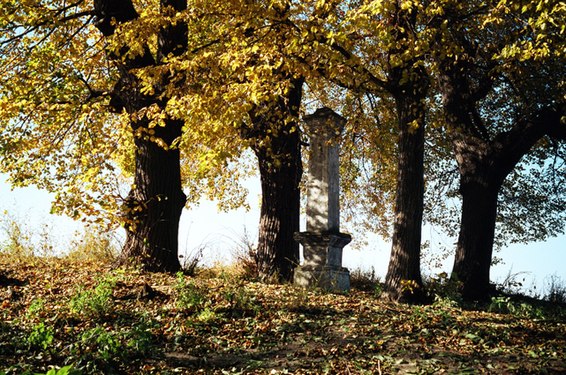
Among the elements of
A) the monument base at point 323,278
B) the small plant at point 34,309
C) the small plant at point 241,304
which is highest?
the monument base at point 323,278

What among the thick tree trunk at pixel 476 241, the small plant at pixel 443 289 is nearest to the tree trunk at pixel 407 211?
the small plant at pixel 443 289

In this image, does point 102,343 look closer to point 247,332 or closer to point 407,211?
point 247,332

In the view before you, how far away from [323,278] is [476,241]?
12.9ft

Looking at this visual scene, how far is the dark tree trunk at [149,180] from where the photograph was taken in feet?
39.8

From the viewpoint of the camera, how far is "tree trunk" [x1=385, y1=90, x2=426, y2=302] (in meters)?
11.4

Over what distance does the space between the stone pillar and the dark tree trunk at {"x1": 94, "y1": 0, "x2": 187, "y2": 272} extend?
8.92ft

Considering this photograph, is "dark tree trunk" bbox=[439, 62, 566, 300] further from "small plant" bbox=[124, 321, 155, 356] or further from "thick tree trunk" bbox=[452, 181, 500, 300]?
"small plant" bbox=[124, 321, 155, 356]

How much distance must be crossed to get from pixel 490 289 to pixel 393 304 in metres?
3.82

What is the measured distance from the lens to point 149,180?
12.3 m

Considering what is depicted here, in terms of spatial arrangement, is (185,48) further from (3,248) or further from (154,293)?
(3,248)

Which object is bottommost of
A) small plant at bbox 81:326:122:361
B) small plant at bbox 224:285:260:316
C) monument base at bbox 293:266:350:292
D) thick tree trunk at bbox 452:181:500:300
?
small plant at bbox 81:326:122:361

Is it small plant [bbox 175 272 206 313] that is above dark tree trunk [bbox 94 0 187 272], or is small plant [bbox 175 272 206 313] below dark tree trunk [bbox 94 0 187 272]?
below

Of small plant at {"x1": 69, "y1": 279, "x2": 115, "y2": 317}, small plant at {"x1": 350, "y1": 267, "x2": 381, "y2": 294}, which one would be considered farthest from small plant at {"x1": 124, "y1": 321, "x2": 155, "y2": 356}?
small plant at {"x1": 350, "y1": 267, "x2": 381, "y2": 294}

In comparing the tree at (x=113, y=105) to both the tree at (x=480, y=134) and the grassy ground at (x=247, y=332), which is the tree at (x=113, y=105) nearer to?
the grassy ground at (x=247, y=332)
